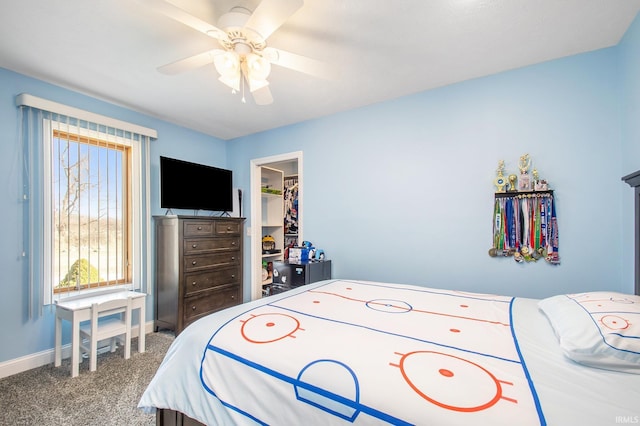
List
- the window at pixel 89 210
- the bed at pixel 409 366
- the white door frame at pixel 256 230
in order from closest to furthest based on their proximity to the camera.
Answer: the bed at pixel 409 366
the window at pixel 89 210
the white door frame at pixel 256 230

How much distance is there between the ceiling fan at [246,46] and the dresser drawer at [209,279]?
214cm

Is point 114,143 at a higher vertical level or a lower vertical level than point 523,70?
lower

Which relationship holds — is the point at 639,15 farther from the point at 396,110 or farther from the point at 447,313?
the point at 447,313

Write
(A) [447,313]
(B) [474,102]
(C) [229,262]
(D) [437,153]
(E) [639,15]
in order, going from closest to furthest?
(A) [447,313]
(E) [639,15]
(B) [474,102]
(D) [437,153]
(C) [229,262]

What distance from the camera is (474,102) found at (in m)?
2.44

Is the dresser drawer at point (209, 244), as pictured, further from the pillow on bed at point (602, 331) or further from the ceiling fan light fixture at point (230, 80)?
the pillow on bed at point (602, 331)

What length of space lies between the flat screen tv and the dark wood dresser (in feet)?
0.89

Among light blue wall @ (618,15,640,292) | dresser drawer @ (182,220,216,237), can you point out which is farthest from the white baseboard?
light blue wall @ (618,15,640,292)

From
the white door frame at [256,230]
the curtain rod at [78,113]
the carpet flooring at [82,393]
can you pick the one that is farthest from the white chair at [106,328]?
the curtain rod at [78,113]

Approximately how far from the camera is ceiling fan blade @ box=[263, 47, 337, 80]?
165 centimetres

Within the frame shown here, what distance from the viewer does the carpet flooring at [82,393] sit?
1.70 metres

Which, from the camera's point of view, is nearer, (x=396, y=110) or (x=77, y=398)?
(x=77, y=398)

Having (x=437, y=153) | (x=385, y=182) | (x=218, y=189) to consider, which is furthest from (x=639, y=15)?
(x=218, y=189)

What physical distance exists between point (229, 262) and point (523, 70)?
3579mm
